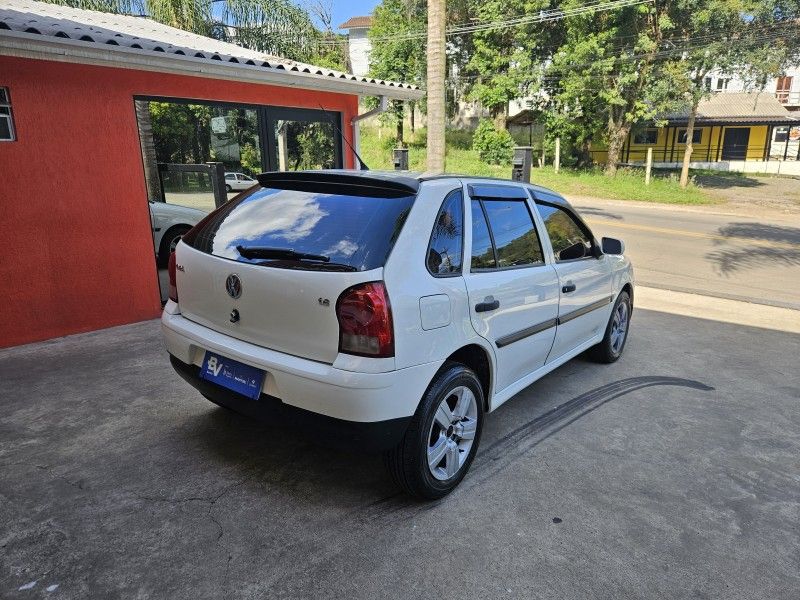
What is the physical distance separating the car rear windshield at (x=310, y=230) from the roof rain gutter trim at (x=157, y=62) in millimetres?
2901

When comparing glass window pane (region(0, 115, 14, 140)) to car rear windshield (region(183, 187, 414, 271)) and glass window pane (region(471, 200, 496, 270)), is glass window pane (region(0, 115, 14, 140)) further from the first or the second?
glass window pane (region(471, 200, 496, 270))

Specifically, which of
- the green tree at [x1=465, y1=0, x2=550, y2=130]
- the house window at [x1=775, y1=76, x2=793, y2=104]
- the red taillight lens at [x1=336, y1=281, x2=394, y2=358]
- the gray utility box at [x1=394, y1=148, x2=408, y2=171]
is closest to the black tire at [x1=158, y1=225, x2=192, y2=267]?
the gray utility box at [x1=394, y1=148, x2=408, y2=171]

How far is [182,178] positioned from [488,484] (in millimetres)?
5517

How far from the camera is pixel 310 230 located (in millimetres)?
2844

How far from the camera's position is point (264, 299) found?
2.76 m

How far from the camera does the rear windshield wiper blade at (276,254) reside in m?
2.70

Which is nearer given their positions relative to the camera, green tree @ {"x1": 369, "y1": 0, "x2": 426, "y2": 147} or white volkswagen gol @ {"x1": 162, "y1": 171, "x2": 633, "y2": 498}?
white volkswagen gol @ {"x1": 162, "y1": 171, "x2": 633, "y2": 498}

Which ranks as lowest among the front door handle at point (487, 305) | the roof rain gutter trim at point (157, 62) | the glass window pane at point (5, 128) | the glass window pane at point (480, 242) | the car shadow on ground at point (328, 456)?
the car shadow on ground at point (328, 456)

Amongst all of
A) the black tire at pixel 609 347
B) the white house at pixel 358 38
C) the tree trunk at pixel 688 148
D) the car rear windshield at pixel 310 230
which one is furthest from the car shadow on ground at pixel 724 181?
the white house at pixel 358 38

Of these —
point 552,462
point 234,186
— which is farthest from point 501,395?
point 234,186

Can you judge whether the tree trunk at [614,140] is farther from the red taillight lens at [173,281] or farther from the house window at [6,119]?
the red taillight lens at [173,281]

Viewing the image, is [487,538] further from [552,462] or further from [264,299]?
[264,299]

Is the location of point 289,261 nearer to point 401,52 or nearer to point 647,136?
point 401,52

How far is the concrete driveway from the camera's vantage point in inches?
95.8
